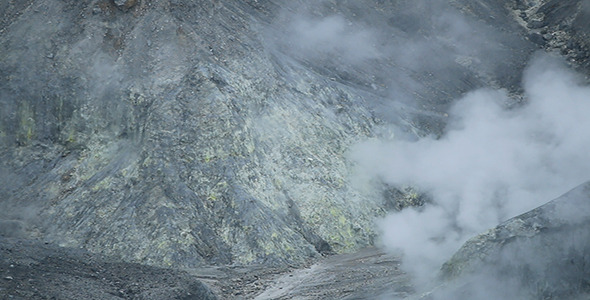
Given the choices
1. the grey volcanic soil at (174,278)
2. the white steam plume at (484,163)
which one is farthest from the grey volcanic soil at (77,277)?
the white steam plume at (484,163)

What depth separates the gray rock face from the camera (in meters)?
14.6

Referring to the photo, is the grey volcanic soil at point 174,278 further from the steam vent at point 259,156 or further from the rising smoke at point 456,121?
the rising smoke at point 456,121

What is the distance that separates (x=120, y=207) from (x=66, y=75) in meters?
5.49

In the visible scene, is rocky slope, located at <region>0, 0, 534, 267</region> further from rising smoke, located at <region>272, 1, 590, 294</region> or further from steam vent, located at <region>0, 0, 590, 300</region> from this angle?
rising smoke, located at <region>272, 1, 590, 294</region>

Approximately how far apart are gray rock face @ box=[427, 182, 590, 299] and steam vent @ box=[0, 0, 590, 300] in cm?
4

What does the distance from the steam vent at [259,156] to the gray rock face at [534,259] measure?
4 centimetres

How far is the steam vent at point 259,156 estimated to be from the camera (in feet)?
58.6

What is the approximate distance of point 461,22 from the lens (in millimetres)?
33938

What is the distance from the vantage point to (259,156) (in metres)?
23.0

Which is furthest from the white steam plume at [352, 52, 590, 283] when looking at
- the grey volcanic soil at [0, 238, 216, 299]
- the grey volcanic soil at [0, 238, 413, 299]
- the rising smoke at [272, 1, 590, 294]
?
the grey volcanic soil at [0, 238, 216, 299]

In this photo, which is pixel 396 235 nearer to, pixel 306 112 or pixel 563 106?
pixel 306 112

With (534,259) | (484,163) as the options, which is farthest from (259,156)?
(534,259)

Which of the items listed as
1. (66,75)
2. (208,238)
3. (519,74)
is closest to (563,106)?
(519,74)

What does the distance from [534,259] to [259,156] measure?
32.8 ft
